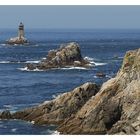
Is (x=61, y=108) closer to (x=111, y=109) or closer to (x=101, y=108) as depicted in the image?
(x=101, y=108)

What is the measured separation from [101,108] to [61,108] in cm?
604

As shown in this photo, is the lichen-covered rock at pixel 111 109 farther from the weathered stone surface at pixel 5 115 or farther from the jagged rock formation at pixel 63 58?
the jagged rock formation at pixel 63 58

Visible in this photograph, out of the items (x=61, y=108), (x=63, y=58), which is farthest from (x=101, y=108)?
(x=63, y=58)

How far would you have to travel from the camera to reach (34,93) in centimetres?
6275

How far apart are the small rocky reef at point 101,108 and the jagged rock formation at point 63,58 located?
168 feet

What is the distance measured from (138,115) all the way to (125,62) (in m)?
9.63

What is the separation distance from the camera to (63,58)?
Answer: 9375 cm

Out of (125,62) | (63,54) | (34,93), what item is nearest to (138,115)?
(125,62)

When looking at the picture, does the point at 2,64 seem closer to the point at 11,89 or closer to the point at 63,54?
the point at 63,54

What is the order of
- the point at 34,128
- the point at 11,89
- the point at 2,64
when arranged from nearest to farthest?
the point at 34,128, the point at 11,89, the point at 2,64

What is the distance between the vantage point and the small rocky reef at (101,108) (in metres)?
32.7

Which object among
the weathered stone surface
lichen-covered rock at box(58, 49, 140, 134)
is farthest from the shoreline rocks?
lichen-covered rock at box(58, 49, 140, 134)

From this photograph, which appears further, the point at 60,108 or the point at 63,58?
the point at 63,58
